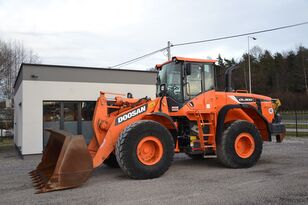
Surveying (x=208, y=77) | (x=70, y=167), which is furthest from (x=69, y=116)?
(x=70, y=167)

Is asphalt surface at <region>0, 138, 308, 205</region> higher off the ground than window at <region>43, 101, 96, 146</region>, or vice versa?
window at <region>43, 101, 96, 146</region>

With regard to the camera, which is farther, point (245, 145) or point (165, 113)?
point (245, 145)

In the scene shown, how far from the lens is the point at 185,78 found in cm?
892

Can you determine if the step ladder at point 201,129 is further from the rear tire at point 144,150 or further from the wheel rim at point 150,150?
the wheel rim at point 150,150

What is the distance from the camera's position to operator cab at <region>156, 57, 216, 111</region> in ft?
29.2

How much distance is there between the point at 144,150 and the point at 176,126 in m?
1.45

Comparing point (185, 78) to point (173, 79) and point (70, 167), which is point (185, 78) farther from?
point (70, 167)

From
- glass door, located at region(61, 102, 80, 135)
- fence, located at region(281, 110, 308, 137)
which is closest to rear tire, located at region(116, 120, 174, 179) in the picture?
glass door, located at region(61, 102, 80, 135)

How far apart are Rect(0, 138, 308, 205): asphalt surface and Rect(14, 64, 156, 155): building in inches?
Answer: 177

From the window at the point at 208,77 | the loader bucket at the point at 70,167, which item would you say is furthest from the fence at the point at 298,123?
the loader bucket at the point at 70,167

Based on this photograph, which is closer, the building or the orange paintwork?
the orange paintwork

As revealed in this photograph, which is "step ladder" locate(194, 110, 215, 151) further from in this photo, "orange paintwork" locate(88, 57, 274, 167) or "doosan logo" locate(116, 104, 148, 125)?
"doosan logo" locate(116, 104, 148, 125)

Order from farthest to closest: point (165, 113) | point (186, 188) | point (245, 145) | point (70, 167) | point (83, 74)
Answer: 1. point (83, 74)
2. point (245, 145)
3. point (165, 113)
4. point (186, 188)
5. point (70, 167)

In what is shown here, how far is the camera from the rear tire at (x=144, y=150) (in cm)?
745
